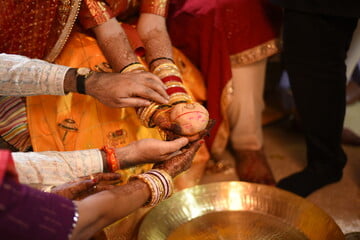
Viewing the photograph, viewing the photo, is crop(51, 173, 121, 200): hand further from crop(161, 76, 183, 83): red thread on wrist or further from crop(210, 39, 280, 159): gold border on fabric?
crop(210, 39, 280, 159): gold border on fabric

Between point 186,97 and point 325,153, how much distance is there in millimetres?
776

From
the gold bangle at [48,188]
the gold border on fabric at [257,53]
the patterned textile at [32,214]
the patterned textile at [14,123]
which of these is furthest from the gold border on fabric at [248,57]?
the patterned textile at [32,214]

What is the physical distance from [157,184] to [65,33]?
755 mm

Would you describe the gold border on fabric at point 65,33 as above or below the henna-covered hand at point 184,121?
above

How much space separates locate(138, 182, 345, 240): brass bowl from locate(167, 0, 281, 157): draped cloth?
17.6 inches

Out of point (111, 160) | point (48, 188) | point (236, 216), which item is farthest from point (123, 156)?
point (236, 216)

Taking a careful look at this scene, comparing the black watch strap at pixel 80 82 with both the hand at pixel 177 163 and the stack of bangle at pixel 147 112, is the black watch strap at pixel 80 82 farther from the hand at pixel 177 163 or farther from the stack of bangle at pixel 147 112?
→ the hand at pixel 177 163

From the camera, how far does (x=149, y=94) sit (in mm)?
1465

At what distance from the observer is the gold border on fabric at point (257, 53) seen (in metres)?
2.00

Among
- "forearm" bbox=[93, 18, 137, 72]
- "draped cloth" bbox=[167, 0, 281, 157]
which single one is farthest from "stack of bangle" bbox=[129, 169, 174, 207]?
"draped cloth" bbox=[167, 0, 281, 157]

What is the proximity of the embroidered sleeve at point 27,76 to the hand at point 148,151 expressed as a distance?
0.32 metres

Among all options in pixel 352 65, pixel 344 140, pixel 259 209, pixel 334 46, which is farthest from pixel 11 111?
pixel 344 140

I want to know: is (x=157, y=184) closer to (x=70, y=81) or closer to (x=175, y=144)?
(x=175, y=144)

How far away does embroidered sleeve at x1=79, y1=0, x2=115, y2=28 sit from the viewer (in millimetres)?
Result: 1665
